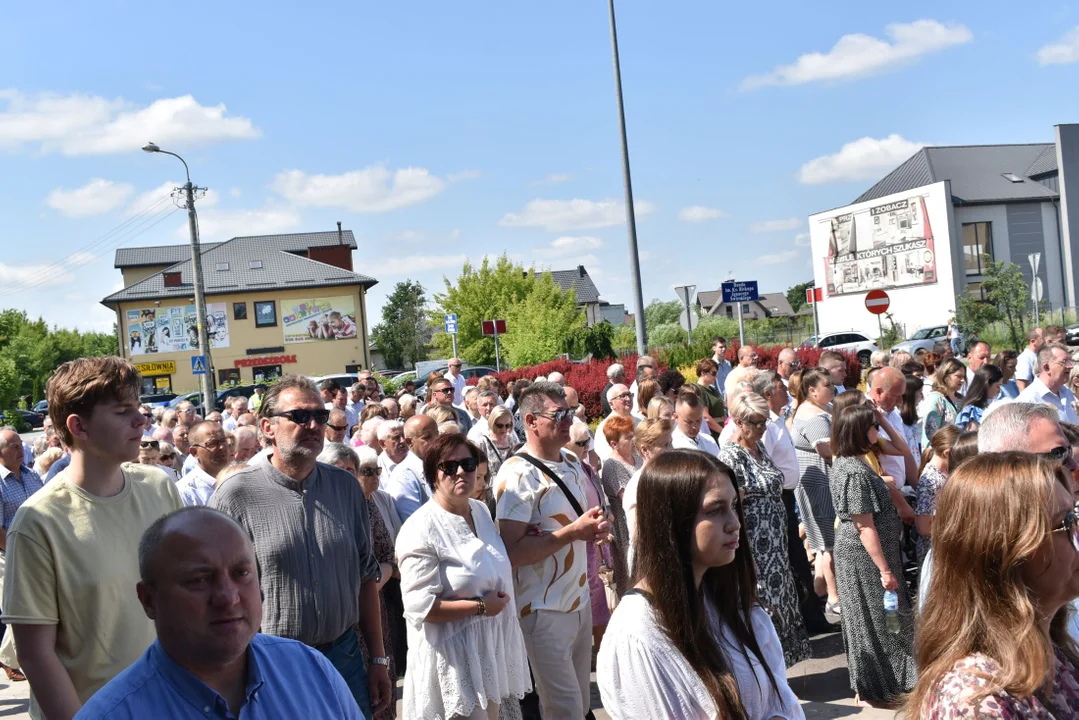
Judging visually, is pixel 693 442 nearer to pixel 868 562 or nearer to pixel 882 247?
pixel 868 562

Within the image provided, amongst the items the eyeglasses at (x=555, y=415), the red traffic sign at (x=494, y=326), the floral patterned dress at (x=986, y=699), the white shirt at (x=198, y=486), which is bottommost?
the floral patterned dress at (x=986, y=699)

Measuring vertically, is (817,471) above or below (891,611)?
above

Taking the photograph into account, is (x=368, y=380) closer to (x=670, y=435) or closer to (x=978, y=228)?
(x=670, y=435)

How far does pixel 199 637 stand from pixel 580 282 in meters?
103

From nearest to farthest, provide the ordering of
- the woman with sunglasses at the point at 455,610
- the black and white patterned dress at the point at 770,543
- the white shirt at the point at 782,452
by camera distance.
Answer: the woman with sunglasses at the point at 455,610 < the black and white patterned dress at the point at 770,543 < the white shirt at the point at 782,452

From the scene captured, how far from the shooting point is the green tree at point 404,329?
9750cm

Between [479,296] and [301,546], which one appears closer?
[301,546]

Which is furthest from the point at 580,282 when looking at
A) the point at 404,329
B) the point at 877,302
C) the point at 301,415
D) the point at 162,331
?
the point at 301,415

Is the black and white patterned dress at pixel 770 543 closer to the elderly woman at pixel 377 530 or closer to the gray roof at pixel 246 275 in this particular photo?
the elderly woman at pixel 377 530

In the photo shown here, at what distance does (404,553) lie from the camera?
15.9 feet

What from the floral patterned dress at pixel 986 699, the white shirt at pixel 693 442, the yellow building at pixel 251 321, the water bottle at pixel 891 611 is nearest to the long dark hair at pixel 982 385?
the white shirt at pixel 693 442

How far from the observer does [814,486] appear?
7.48 meters

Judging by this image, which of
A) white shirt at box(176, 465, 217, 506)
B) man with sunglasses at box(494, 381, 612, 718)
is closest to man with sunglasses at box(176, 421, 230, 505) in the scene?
white shirt at box(176, 465, 217, 506)

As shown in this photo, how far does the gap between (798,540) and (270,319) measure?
61540 millimetres
